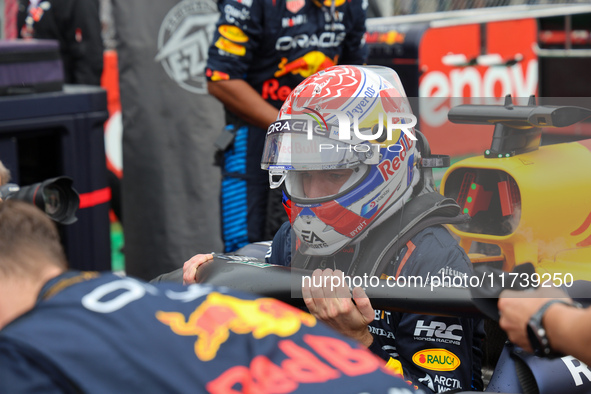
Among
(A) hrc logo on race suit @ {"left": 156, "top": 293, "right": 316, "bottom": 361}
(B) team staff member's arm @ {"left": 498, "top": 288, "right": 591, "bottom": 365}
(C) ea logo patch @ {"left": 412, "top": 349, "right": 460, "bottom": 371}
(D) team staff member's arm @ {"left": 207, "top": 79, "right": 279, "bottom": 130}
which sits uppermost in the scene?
(D) team staff member's arm @ {"left": 207, "top": 79, "right": 279, "bottom": 130}

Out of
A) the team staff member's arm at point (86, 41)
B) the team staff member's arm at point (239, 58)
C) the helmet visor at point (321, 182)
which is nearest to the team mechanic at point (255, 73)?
the team staff member's arm at point (239, 58)

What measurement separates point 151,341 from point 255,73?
2196mm

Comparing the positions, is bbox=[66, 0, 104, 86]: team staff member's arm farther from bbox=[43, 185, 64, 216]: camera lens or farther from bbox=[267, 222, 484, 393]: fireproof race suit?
bbox=[267, 222, 484, 393]: fireproof race suit

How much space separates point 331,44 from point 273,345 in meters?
2.19

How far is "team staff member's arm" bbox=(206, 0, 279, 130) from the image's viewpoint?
3082mm

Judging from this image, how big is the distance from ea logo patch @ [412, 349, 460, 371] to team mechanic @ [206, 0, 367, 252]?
1370 mm

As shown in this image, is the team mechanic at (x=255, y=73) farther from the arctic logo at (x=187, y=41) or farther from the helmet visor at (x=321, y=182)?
the helmet visor at (x=321, y=182)

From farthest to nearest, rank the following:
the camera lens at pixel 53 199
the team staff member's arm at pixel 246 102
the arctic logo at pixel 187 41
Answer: the arctic logo at pixel 187 41
the team staff member's arm at pixel 246 102
the camera lens at pixel 53 199

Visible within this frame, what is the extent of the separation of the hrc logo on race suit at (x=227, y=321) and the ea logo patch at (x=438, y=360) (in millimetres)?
479

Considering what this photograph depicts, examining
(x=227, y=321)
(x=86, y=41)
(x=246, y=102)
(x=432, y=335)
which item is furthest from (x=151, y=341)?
(x=86, y=41)

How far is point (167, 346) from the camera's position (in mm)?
1146

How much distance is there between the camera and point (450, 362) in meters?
1.69

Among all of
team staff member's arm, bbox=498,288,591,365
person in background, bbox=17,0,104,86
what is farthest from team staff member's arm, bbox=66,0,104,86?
team staff member's arm, bbox=498,288,591,365

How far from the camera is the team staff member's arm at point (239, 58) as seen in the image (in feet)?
10.1
